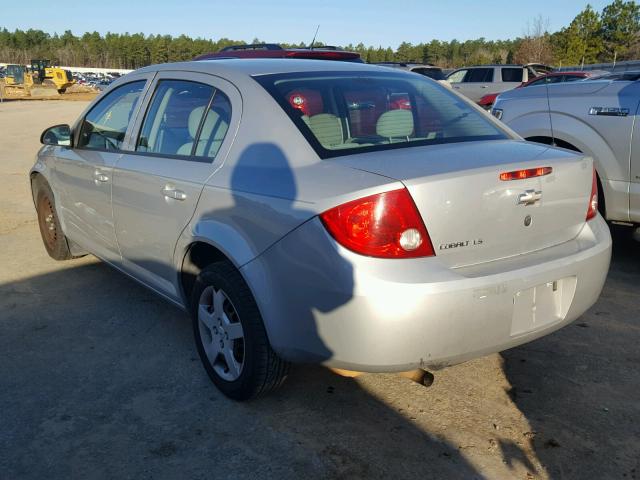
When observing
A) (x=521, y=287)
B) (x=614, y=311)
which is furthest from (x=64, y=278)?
(x=614, y=311)

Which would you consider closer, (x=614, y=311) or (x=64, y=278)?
(x=614, y=311)

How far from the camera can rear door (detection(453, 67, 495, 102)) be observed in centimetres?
2194

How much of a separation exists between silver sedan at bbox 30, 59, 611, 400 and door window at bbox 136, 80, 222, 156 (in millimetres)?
12

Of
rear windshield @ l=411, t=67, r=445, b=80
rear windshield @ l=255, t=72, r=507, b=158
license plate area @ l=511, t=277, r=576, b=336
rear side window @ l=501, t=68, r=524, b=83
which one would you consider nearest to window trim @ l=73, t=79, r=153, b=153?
rear windshield @ l=255, t=72, r=507, b=158

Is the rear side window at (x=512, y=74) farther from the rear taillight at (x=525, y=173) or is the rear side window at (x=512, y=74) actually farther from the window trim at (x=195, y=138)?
the rear taillight at (x=525, y=173)

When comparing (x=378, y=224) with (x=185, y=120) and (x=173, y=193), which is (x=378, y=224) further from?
(x=185, y=120)

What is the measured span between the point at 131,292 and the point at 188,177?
6.10 feet

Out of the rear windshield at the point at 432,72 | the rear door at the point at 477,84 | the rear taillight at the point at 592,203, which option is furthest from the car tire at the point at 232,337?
the rear door at the point at 477,84

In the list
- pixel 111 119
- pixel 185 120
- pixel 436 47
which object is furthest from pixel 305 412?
pixel 436 47

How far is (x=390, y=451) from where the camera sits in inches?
107

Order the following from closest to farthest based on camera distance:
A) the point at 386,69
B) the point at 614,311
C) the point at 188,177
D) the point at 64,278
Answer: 1. the point at 188,177
2. the point at 386,69
3. the point at 614,311
4. the point at 64,278

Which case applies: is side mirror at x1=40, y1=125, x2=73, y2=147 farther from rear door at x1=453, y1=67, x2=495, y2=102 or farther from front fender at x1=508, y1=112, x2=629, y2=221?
rear door at x1=453, y1=67, x2=495, y2=102

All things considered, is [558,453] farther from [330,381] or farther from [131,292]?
[131,292]

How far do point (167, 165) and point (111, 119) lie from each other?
3.63 feet
